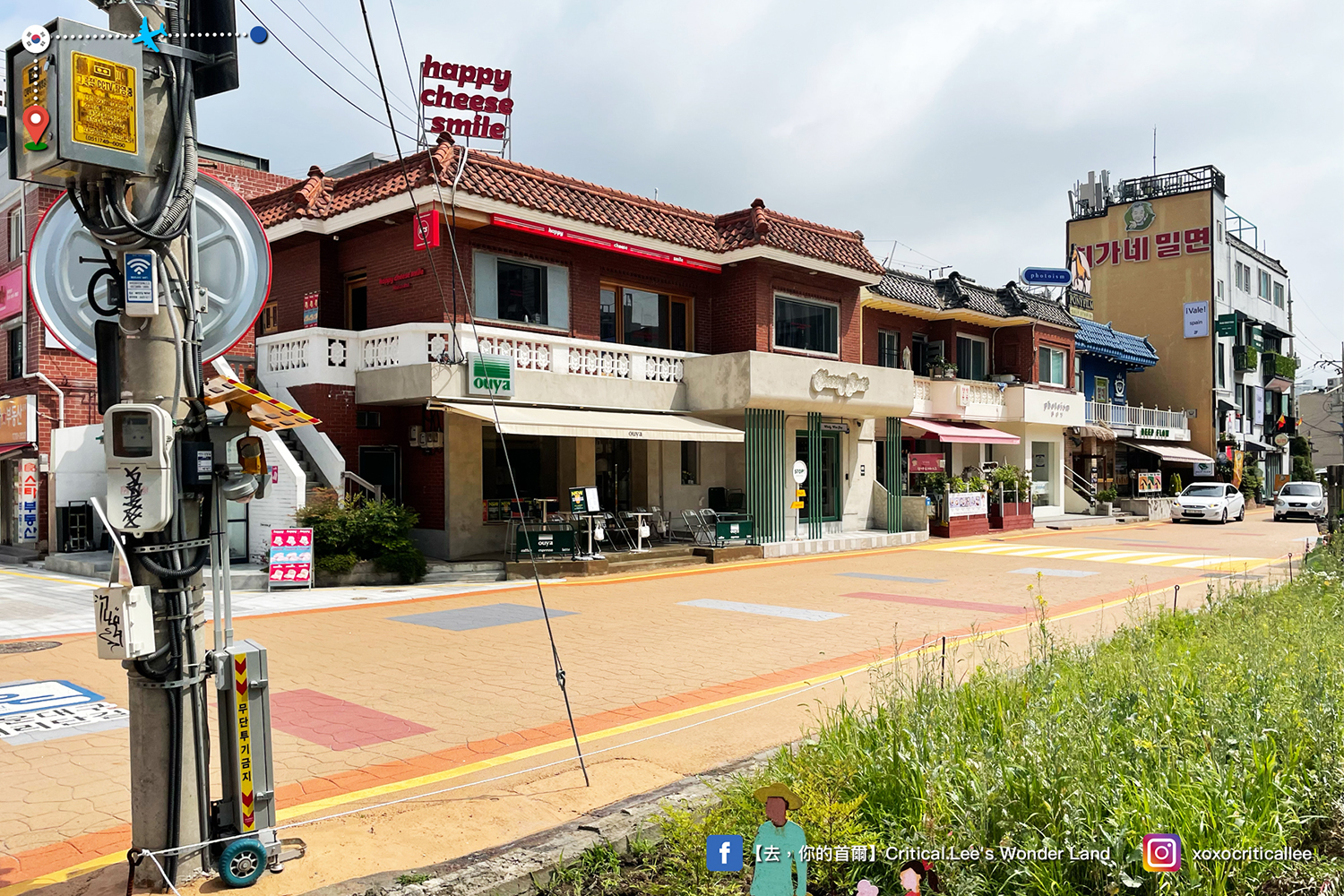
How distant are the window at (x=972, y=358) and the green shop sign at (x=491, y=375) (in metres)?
21.5

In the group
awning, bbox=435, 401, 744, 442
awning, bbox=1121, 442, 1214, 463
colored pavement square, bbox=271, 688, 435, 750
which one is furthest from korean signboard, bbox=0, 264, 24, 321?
awning, bbox=1121, 442, 1214, 463

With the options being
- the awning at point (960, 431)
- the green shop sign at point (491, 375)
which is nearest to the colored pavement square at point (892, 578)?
the green shop sign at point (491, 375)

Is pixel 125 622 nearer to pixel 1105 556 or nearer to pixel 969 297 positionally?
pixel 1105 556

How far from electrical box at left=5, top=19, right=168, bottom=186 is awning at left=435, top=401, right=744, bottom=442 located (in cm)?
1099

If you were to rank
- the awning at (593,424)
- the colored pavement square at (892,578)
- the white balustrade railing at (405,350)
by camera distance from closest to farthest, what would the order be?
the awning at (593,424)
the colored pavement square at (892,578)
the white balustrade railing at (405,350)

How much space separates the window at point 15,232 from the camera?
21938 millimetres

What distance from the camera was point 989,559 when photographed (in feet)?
69.9

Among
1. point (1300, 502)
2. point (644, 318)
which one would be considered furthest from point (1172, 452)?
point (644, 318)

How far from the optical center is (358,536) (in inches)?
629

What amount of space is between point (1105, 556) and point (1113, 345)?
23.5 m

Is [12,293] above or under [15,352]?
above

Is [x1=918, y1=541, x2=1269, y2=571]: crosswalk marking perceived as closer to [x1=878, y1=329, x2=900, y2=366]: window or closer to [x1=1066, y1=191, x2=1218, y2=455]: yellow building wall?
[x1=878, y1=329, x2=900, y2=366]: window

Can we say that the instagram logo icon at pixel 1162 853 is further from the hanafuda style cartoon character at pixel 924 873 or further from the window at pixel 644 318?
the window at pixel 644 318

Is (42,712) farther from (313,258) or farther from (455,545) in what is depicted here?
(313,258)
